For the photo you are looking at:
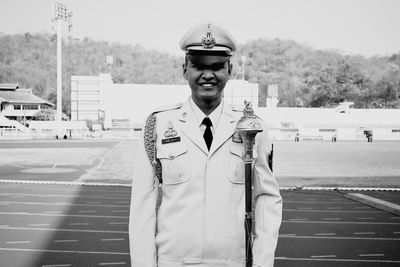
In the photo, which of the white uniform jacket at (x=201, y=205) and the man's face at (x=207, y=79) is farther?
the man's face at (x=207, y=79)

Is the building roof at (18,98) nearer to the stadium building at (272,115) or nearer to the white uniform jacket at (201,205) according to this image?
the stadium building at (272,115)

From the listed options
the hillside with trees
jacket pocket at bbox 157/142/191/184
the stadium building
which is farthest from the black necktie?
the hillside with trees

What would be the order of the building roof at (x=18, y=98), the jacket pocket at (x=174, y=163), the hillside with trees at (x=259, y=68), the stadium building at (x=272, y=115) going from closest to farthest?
the jacket pocket at (x=174, y=163)
the stadium building at (x=272, y=115)
the building roof at (x=18, y=98)
the hillside with trees at (x=259, y=68)

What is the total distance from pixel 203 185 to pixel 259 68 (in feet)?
459

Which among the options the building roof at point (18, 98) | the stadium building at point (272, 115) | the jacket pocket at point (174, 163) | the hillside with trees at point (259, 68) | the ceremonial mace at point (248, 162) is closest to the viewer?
the ceremonial mace at point (248, 162)

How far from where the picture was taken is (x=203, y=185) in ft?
7.24

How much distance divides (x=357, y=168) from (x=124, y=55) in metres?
132

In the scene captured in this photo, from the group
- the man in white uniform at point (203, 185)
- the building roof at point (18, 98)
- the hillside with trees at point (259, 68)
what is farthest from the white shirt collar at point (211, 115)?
the hillside with trees at point (259, 68)

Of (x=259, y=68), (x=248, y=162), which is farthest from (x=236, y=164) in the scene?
(x=259, y=68)

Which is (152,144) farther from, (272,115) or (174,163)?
(272,115)

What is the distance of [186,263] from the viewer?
217 centimetres

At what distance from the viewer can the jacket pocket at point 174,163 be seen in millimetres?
2219

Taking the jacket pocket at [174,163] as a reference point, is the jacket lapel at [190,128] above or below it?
above

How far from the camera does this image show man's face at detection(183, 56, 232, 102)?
227cm
